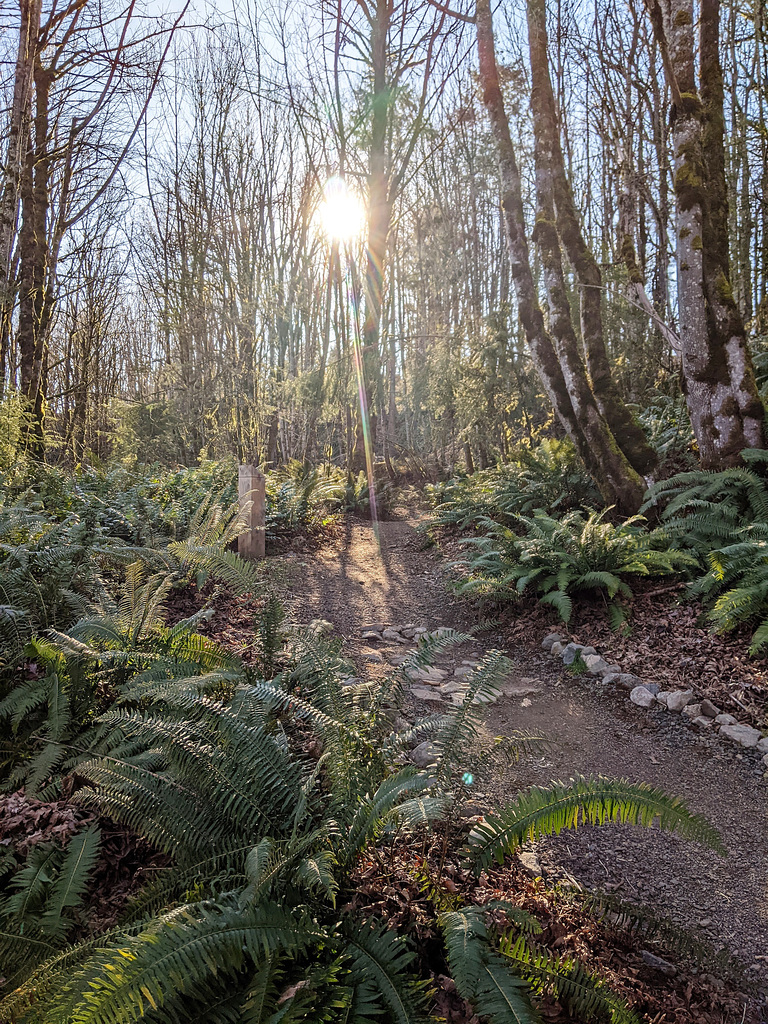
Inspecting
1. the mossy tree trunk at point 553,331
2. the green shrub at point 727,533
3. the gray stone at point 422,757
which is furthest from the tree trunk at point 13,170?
the green shrub at point 727,533

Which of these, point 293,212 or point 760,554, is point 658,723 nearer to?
point 760,554

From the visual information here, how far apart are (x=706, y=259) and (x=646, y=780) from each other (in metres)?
5.10

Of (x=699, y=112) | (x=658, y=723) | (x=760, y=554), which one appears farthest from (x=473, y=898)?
(x=699, y=112)

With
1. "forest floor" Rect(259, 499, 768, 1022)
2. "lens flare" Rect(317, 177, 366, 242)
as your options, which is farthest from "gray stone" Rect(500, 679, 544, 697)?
"lens flare" Rect(317, 177, 366, 242)

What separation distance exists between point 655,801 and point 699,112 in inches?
Result: 272

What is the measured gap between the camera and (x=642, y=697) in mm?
3734

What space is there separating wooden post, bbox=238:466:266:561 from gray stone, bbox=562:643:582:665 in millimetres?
3698

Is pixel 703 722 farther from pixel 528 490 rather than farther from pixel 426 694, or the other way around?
pixel 528 490

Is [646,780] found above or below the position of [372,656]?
below

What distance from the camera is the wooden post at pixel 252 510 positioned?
6621mm

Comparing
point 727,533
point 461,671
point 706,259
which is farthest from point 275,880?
point 706,259

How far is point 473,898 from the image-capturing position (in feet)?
6.23

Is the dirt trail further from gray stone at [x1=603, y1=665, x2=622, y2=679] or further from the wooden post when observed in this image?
the wooden post

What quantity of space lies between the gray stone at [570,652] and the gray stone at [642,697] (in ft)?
2.07
